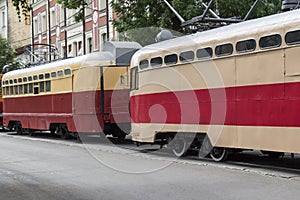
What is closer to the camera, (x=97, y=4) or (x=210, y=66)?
(x=210, y=66)

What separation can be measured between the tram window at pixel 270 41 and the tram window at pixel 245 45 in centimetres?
24

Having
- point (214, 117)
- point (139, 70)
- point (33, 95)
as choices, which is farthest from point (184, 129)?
point (33, 95)

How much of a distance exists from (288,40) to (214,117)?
9.44 ft

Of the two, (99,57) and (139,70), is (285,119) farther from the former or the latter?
(99,57)

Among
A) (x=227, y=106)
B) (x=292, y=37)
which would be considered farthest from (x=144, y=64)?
(x=292, y=37)

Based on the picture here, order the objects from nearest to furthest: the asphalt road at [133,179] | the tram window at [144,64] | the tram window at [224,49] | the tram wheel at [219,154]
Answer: the asphalt road at [133,179]
the tram window at [224,49]
the tram wheel at [219,154]
the tram window at [144,64]

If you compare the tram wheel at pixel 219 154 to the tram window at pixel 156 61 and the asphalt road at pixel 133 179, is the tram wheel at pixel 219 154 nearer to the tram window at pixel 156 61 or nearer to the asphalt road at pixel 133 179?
the asphalt road at pixel 133 179

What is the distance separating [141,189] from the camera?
9.95 metres

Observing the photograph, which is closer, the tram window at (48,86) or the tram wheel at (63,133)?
the tram wheel at (63,133)

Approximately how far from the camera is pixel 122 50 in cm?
1973

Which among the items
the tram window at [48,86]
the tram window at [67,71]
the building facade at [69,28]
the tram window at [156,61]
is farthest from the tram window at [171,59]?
the building facade at [69,28]

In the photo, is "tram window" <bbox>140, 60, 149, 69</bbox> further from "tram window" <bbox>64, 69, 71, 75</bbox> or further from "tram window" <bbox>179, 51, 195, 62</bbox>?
"tram window" <bbox>64, 69, 71, 75</bbox>

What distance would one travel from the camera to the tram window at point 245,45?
38.7 feet

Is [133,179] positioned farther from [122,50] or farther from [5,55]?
[5,55]
